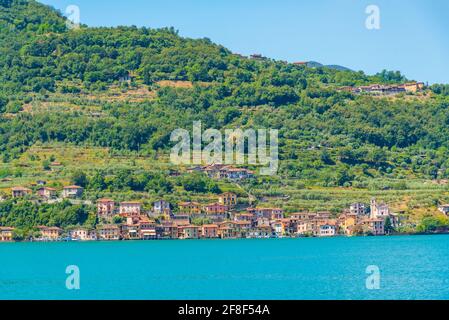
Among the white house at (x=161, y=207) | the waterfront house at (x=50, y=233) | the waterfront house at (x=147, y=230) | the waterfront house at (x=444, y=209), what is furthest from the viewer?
the waterfront house at (x=444, y=209)

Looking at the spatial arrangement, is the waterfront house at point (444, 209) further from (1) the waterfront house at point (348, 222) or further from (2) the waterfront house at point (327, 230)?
(2) the waterfront house at point (327, 230)

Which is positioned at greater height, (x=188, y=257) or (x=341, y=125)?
(x=341, y=125)

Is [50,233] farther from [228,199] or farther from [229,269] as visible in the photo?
[229,269]

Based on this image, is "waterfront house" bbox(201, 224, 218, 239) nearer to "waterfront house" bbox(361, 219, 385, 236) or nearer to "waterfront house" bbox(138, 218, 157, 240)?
"waterfront house" bbox(138, 218, 157, 240)

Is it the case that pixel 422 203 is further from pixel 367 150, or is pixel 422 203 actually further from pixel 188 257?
pixel 188 257

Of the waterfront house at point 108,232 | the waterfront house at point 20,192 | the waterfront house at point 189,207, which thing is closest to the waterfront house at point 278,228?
the waterfront house at point 189,207
